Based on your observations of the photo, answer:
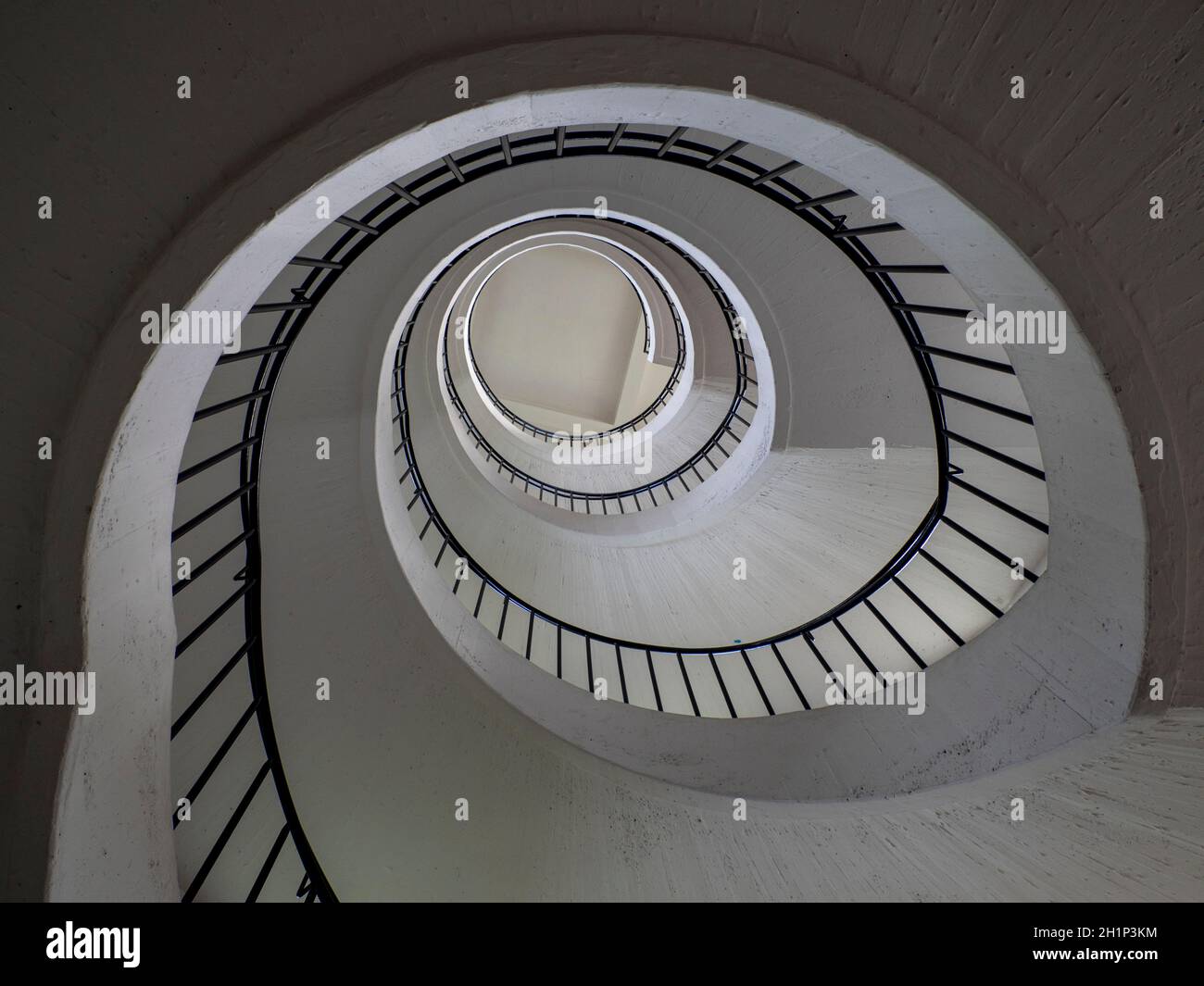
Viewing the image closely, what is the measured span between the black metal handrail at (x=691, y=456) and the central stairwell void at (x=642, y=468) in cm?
7

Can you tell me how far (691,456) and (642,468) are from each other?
1085 mm

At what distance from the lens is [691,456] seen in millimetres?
9664

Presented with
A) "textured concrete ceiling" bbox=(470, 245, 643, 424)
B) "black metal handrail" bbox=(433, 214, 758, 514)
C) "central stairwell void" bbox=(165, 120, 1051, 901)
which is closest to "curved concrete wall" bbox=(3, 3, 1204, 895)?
"central stairwell void" bbox=(165, 120, 1051, 901)

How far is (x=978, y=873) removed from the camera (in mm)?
3180

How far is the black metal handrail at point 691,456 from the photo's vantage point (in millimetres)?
7695

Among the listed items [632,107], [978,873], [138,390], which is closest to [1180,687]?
[978,873]

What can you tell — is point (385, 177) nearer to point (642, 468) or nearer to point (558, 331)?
point (642, 468)

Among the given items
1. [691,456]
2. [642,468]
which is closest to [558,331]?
[642,468]

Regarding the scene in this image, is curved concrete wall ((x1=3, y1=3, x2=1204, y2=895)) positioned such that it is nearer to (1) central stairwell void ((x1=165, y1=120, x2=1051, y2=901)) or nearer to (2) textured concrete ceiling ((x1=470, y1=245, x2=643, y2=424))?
(1) central stairwell void ((x1=165, y1=120, x2=1051, y2=901))

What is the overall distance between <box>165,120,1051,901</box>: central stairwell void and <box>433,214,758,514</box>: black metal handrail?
66 millimetres

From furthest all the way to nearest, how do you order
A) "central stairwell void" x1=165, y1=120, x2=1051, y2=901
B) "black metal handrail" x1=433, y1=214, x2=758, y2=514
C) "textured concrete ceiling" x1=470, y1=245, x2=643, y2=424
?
"textured concrete ceiling" x1=470, y1=245, x2=643, y2=424, "black metal handrail" x1=433, y1=214, x2=758, y2=514, "central stairwell void" x1=165, y1=120, x2=1051, y2=901

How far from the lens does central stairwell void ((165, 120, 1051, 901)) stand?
3.62 meters

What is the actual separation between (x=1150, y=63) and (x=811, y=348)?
3.76 metres
